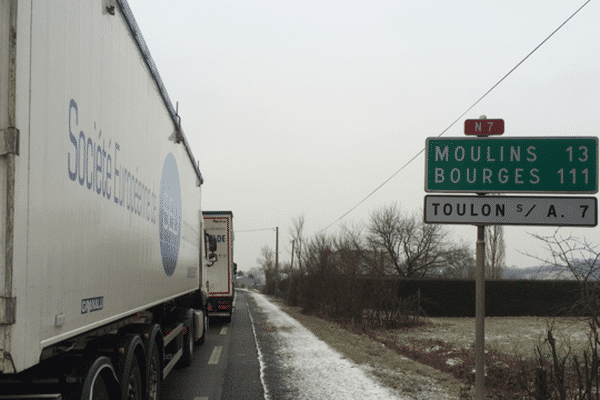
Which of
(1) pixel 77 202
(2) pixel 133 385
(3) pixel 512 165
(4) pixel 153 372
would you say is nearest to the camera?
(1) pixel 77 202

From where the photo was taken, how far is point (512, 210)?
225 inches

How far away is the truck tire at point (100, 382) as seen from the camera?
3408mm

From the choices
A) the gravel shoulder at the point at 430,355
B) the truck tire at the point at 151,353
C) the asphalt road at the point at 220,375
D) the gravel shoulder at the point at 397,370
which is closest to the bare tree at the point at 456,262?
the gravel shoulder at the point at 430,355

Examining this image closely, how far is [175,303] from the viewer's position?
33.0 feet

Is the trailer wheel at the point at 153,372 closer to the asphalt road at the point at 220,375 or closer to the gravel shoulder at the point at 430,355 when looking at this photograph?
the asphalt road at the point at 220,375

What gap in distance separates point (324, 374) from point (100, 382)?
17.4 ft

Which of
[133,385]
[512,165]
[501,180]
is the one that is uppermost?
[512,165]

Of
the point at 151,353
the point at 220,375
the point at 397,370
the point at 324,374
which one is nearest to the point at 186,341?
the point at 220,375

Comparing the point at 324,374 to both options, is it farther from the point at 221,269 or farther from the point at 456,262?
the point at 456,262

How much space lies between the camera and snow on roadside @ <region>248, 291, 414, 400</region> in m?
7.15

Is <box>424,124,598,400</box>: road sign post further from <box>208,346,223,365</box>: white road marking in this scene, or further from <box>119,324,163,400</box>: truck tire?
<box>208,346,223,365</box>: white road marking

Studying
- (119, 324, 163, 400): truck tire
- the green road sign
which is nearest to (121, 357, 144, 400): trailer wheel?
(119, 324, 163, 400): truck tire

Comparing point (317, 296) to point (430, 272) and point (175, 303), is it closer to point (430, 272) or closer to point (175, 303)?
point (175, 303)

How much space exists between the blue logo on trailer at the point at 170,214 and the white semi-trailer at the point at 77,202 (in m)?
0.34
